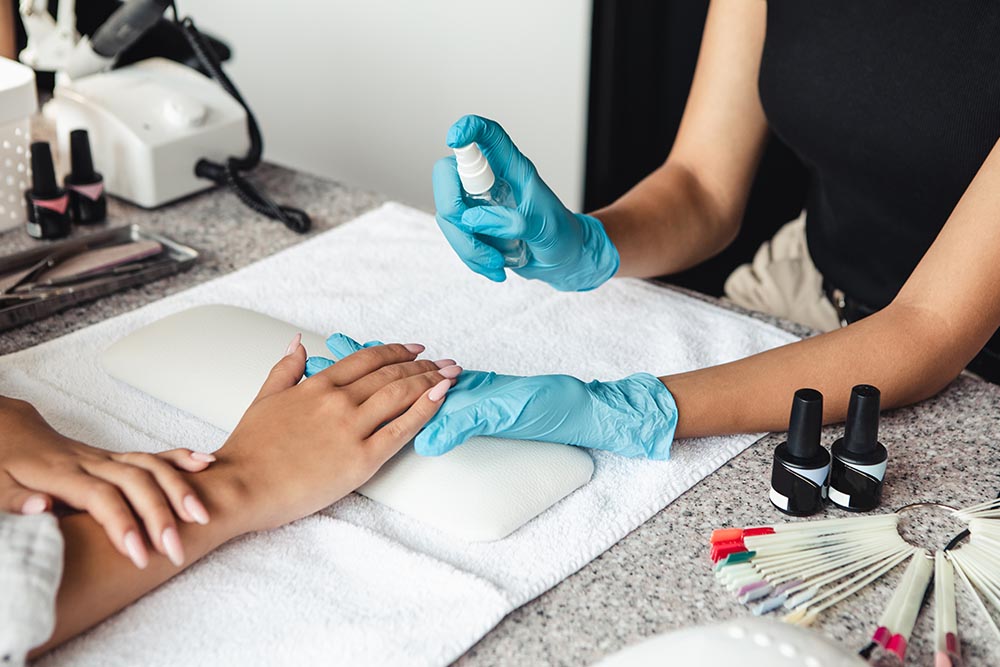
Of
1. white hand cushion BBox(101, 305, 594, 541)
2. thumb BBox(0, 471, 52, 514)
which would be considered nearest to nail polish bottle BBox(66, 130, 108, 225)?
white hand cushion BBox(101, 305, 594, 541)

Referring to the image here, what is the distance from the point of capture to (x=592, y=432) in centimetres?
94

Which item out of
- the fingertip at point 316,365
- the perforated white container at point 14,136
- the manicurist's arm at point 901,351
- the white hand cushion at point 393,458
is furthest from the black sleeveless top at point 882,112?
the perforated white container at point 14,136

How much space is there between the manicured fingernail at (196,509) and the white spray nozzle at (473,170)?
419 mm

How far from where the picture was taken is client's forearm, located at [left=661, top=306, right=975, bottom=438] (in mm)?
999

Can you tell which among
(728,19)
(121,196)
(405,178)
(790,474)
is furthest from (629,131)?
(790,474)

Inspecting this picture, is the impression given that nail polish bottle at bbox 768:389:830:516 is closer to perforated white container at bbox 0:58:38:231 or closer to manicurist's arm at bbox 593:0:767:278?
manicurist's arm at bbox 593:0:767:278

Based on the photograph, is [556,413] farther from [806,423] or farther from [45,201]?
[45,201]

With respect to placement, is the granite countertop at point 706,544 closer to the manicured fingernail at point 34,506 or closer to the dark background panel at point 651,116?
the manicured fingernail at point 34,506

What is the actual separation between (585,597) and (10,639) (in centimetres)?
41

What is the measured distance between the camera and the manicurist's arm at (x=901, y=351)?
3.31 feet

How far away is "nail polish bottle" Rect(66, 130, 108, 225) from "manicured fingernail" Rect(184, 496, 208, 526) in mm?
761

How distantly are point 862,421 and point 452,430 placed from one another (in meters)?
0.35

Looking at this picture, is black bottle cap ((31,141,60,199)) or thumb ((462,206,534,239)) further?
black bottle cap ((31,141,60,199))

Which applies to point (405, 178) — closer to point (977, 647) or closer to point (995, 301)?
point (995, 301)
